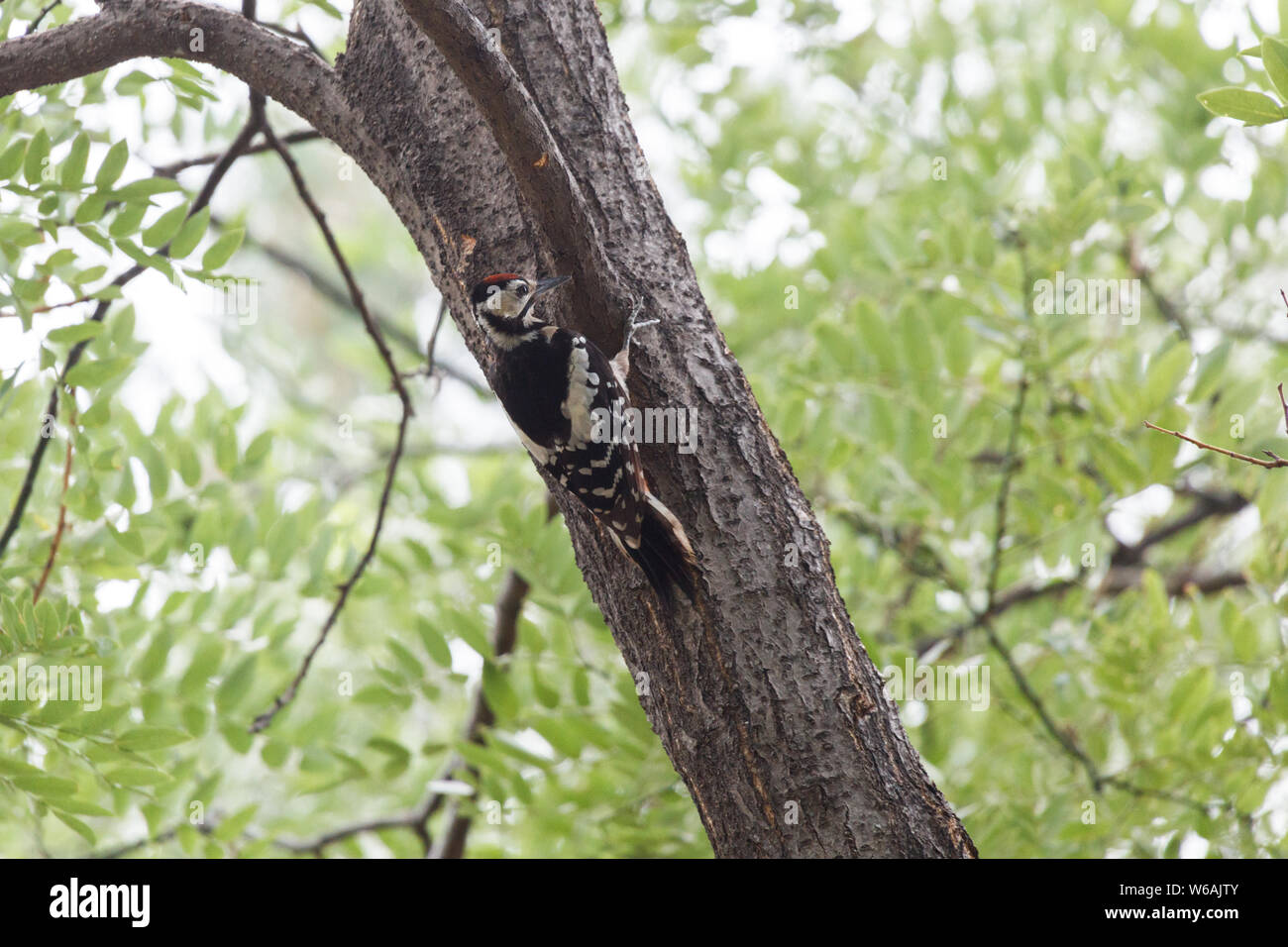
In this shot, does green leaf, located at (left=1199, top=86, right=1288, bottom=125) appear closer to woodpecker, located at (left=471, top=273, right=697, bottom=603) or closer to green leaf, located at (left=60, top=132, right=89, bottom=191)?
woodpecker, located at (left=471, top=273, right=697, bottom=603)

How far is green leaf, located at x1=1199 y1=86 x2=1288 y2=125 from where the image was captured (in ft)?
5.71

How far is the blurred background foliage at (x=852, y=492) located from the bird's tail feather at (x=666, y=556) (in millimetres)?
1116

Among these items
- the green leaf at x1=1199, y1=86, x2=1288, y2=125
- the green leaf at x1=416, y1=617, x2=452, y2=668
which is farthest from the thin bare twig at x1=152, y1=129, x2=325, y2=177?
the green leaf at x1=1199, y1=86, x2=1288, y2=125

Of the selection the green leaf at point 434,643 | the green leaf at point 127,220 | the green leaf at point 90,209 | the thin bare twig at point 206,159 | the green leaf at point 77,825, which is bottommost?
the green leaf at point 77,825

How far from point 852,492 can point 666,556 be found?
2.21m

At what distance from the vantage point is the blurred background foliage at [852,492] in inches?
113

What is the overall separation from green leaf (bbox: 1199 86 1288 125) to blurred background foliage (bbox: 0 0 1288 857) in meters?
1.08

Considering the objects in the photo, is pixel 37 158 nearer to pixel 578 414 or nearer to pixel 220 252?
pixel 220 252

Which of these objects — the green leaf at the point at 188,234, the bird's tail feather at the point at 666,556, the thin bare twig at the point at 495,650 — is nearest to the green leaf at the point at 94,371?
the green leaf at the point at 188,234

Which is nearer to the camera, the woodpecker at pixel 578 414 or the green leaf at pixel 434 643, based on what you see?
the woodpecker at pixel 578 414

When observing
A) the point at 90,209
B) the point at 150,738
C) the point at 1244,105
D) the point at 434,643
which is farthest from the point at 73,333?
the point at 1244,105

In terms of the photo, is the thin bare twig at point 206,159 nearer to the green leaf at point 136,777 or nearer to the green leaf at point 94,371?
the green leaf at point 94,371
